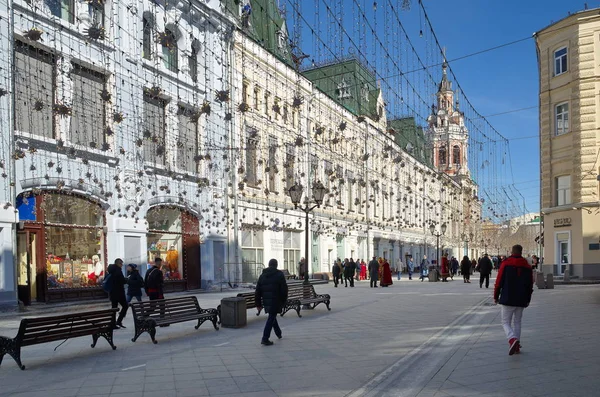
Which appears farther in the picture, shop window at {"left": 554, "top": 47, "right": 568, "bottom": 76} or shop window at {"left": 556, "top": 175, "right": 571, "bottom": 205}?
shop window at {"left": 554, "top": 47, "right": 568, "bottom": 76}

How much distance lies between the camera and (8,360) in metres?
9.38

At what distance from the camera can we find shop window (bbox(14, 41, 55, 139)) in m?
17.4

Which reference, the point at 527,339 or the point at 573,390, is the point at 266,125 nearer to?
the point at 527,339

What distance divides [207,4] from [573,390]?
78.9ft

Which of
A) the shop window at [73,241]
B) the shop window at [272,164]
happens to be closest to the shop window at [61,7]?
the shop window at [73,241]

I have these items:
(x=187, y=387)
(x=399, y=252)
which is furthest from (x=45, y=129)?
(x=399, y=252)

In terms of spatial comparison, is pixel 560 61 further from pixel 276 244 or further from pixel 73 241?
pixel 73 241

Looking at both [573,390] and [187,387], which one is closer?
[573,390]

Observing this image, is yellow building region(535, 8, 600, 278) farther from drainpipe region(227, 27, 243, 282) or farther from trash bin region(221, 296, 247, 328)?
trash bin region(221, 296, 247, 328)

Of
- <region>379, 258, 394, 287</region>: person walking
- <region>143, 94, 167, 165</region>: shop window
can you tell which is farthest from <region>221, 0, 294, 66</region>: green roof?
<region>379, 258, 394, 287</region>: person walking

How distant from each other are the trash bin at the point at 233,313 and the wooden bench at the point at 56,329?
3284 millimetres

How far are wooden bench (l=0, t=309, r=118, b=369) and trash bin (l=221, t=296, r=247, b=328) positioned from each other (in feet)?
10.8

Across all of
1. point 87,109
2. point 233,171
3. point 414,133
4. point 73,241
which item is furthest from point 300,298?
point 414,133

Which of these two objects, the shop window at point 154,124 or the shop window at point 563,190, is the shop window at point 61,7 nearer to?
the shop window at point 154,124
